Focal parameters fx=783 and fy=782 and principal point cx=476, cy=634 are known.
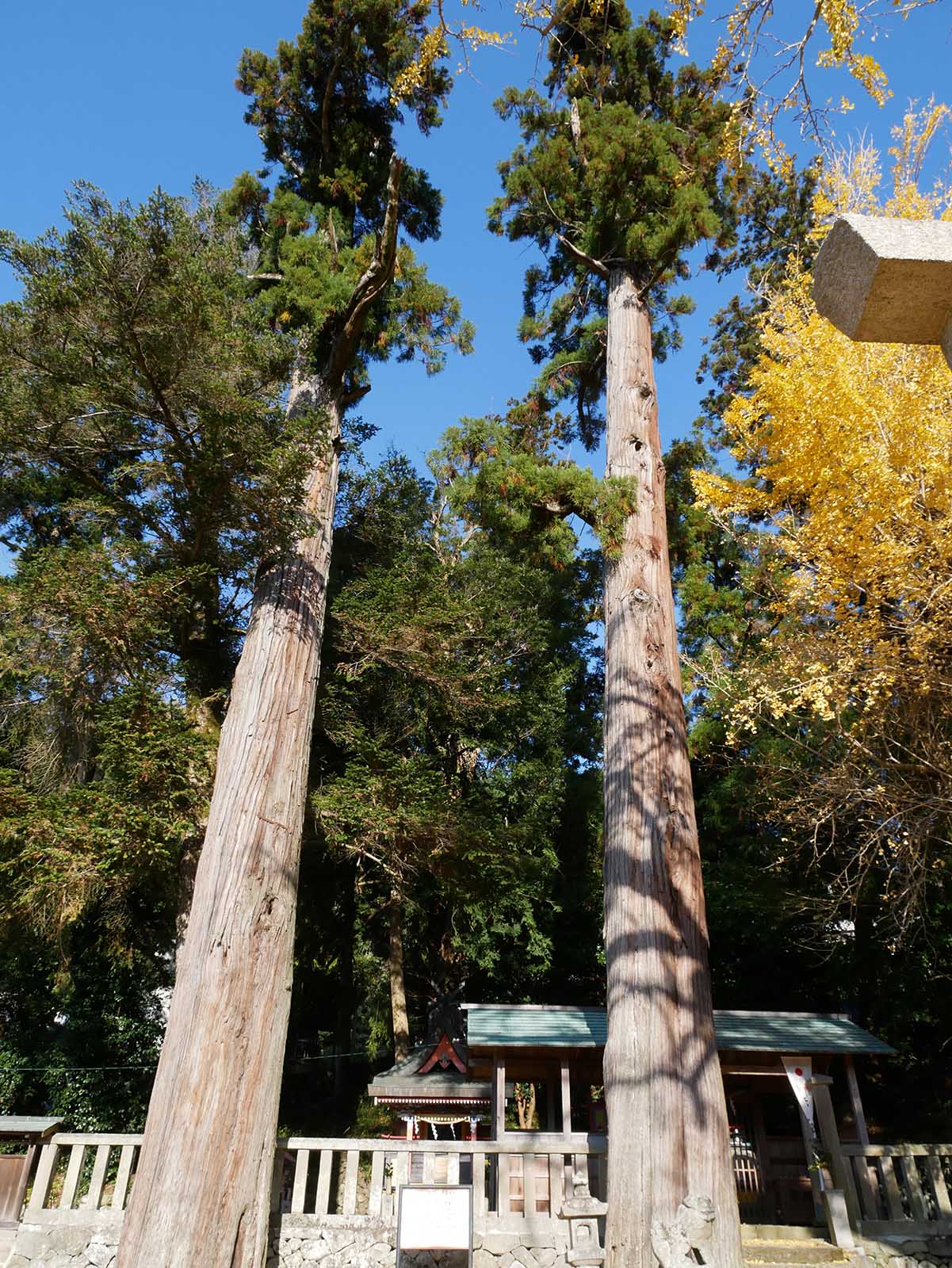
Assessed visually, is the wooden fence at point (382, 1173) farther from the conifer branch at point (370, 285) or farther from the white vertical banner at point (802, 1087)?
the conifer branch at point (370, 285)

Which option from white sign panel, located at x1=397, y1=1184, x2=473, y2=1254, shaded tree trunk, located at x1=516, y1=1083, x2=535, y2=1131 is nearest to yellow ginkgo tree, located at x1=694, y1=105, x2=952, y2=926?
white sign panel, located at x1=397, y1=1184, x2=473, y2=1254

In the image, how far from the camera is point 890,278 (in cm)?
208

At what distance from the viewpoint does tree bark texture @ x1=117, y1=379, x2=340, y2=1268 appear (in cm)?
500

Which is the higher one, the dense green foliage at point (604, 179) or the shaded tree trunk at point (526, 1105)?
the dense green foliage at point (604, 179)

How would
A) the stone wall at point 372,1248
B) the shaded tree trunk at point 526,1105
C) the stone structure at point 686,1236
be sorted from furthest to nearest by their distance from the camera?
1. the shaded tree trunk at point 526,1105
2. the stone wall at point 372,1248
3. the stone structure at point 686,1236

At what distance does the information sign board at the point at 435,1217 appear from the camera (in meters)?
5.18

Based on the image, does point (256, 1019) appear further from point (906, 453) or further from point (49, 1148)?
point (906, 453)

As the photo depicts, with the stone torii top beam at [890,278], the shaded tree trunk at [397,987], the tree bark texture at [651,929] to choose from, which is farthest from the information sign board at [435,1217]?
the shaded tree trunk at [397,987]

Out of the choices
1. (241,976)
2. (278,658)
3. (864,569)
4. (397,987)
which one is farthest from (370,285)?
(397,987)

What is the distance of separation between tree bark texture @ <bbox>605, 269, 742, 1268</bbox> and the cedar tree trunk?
101 inches

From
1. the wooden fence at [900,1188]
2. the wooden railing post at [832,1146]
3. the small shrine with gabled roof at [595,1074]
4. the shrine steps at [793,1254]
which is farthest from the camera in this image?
the small shrine with gabled roof at [595,1074]

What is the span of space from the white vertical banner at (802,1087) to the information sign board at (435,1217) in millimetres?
4381

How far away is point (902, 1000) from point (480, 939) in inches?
281

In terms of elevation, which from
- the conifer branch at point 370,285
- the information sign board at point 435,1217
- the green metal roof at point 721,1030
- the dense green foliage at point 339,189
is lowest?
the information sign board at point 435,1217
